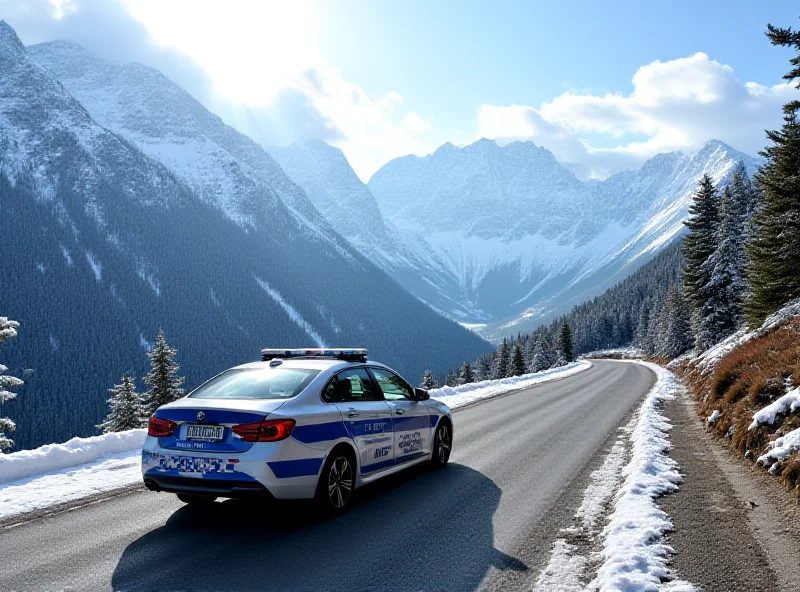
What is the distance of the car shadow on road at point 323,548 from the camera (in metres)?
4.61

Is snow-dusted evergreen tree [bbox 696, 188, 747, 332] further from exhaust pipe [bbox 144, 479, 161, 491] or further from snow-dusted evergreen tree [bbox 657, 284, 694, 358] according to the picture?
exhaust pipe [bbox 144, 479, 161, 491]

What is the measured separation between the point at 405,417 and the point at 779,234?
2382 centimetres

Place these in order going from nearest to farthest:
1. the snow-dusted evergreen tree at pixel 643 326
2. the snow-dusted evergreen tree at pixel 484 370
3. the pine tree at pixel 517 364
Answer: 1. the pine tree at pixel 517 364
2. the snow-dusted evergreen tree at pixel 484 370
3. the snow-dusted evergreen tree at pixel 643 326

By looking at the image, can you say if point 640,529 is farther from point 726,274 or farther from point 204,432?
point 726,274

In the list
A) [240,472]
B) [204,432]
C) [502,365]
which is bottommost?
[502,365]

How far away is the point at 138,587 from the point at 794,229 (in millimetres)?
26971

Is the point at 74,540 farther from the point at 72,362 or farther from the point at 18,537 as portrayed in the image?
the point at 72,362

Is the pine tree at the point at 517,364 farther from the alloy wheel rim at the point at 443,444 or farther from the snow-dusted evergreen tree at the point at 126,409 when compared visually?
the alloy wheel rim at the point at 443,444

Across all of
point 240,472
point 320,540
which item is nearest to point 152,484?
point 240,472

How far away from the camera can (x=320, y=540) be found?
220 inches

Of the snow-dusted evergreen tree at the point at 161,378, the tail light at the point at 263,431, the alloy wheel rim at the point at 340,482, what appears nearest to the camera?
the tail light at the point at 263,431

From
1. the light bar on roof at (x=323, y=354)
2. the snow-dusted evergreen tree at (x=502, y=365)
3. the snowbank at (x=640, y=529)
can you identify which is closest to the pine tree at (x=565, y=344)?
the snow-dusted evergreen tree at (x=502, y=365)

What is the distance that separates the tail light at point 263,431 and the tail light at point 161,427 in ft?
2.65

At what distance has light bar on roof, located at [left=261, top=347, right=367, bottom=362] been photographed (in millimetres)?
7841
